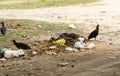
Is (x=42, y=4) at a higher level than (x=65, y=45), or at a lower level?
lower

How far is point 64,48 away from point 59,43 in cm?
33

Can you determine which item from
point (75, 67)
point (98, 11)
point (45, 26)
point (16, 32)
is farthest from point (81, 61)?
point (98, 11)

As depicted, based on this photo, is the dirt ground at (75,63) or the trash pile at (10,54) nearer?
the dirt ground at (75,63)

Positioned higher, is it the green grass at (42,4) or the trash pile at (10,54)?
the trash pile at (10,54)

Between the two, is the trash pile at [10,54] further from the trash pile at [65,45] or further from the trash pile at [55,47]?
the trash pile at [65,45]

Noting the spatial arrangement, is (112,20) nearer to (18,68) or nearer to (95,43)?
(95,43)

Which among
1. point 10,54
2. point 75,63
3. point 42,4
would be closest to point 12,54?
point 10,54

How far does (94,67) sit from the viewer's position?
1030 cm

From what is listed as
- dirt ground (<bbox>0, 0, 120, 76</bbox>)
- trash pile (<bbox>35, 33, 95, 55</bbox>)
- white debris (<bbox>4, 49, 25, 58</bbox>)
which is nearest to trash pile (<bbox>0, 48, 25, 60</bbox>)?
white debris (<bbox>4, 49, 25, 58</bbox>)

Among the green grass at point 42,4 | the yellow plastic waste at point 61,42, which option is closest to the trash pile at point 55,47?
the yellow plastic waste at point 61,42

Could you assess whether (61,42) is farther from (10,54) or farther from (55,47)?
(10,54)

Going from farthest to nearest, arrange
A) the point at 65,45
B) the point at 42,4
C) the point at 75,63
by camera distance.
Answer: the point at 42,4 < the point at 65,45 < the point at 75,63

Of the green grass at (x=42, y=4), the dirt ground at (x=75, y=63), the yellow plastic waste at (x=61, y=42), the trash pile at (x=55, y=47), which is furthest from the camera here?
the green grass at (x=42, y=4)

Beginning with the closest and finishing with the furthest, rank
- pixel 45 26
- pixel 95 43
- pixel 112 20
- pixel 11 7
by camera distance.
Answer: pixel 95 43, pixel 45 26, pixel 112 20, pixel 11 7
